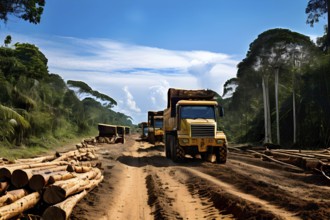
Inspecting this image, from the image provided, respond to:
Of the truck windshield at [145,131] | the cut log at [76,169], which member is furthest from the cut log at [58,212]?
the truck windshield at [145,131]

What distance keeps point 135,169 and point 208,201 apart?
28.1 feet

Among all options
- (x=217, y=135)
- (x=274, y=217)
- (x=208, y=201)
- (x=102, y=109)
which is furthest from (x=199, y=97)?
(x=102, y=109)

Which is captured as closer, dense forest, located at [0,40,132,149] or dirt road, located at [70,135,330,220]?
dirt road, located at [70,135,330,220]

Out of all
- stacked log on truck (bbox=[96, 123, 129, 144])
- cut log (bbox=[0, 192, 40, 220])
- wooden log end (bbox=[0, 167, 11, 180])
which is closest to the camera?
cut log (bbox=[0, 192, 40, 220])

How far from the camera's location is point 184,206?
913 centimetres

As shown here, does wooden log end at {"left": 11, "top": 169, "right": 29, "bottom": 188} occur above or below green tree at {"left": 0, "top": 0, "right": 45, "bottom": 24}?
below

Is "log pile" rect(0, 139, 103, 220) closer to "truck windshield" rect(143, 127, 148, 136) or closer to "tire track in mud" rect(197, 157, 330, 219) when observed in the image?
"tire track in mud" rect(197, 157, 330, 219)

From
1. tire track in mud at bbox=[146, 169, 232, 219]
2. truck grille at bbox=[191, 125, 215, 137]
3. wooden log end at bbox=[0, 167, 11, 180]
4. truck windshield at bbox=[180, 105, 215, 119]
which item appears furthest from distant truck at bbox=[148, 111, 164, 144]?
wooden log end at bbox=[0, 167, 11, 180]

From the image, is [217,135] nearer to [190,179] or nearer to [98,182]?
[190,179]

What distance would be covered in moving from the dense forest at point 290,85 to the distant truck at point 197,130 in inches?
528

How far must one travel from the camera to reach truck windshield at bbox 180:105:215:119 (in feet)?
64.2

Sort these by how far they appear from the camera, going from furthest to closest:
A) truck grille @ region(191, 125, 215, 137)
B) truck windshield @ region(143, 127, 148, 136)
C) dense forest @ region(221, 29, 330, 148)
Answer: truck windshield @ region(143, 127, 148, 136) → dense forest @ region(221, 29, 330, 148) → truck grille @ region(191, 125, 215, 137)

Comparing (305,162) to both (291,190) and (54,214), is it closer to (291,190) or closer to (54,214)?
(291,190)

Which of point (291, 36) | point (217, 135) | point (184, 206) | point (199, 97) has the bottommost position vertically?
point (184, 206)
